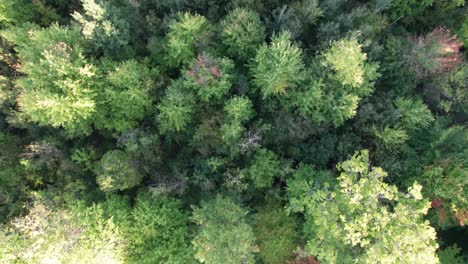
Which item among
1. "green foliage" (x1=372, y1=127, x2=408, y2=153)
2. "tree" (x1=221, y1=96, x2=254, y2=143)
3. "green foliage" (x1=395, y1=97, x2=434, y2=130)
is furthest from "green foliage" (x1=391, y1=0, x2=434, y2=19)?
"tree" (x1=221, y1=96, x2=254, y2=143)

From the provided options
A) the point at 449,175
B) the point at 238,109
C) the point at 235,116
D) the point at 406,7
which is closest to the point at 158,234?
the point at 235,116

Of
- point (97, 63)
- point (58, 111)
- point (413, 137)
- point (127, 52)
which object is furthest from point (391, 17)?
point (58, 111)

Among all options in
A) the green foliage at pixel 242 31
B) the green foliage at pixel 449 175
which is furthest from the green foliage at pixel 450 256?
the green foliage at pixel 242 31

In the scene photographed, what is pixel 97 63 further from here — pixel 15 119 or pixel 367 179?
pixel 367 179

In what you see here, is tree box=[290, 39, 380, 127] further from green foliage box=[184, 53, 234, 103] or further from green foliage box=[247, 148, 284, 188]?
green foliage box=[184, 53, 234, 103]

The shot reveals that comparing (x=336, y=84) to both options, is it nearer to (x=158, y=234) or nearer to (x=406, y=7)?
(x=406, y=7)

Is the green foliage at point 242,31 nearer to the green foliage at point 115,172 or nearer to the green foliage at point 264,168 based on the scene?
the green foliage at point 264,168

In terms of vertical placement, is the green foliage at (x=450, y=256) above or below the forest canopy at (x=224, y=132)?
below
